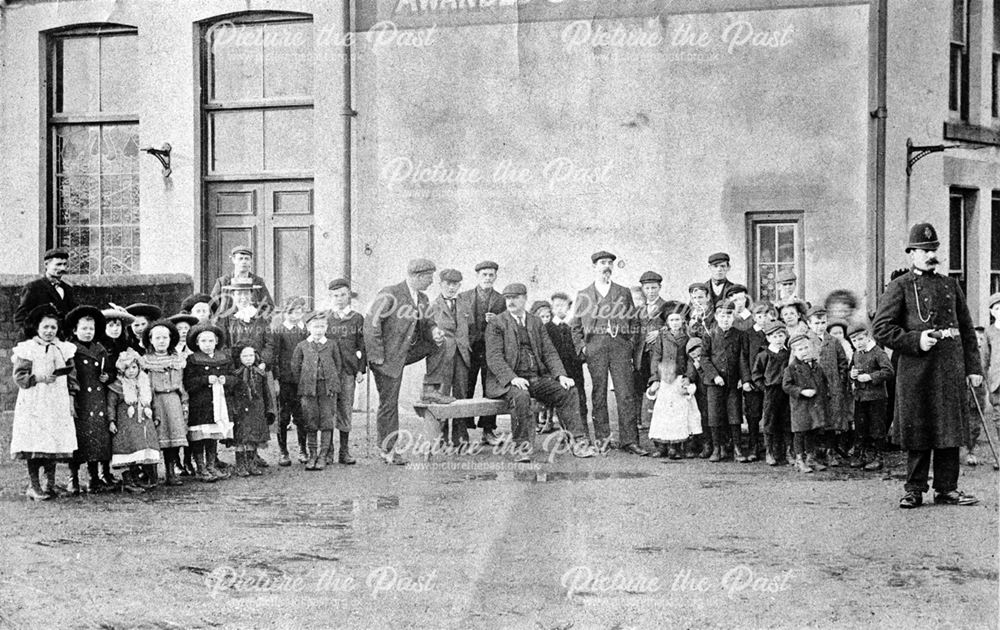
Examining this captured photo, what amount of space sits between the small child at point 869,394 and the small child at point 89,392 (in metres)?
5.85

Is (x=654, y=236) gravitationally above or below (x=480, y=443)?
above

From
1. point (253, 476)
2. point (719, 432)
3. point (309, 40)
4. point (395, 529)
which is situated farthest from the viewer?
point (309, 40)

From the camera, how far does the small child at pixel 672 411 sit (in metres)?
9.90

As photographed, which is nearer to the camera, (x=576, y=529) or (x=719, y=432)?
(x=576, y=529)

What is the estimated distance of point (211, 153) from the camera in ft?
44.1

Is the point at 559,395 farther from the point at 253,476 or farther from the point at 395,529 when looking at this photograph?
the point at 395,529

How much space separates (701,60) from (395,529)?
730 cm

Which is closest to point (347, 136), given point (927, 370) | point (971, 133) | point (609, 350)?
point (609, 350)

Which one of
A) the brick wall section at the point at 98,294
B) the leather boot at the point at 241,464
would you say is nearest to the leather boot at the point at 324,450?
the leather boot at the point at 241,464

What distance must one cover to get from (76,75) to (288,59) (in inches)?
104

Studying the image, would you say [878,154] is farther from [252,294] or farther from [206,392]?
[206,392]

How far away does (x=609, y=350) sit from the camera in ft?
34.3

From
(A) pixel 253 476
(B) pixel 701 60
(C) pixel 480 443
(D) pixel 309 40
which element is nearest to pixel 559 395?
(C) pixel 480 443

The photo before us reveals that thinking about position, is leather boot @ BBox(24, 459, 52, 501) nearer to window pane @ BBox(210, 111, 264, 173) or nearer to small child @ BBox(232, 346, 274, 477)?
small child @ BBox(232, 346, 274, 477)
